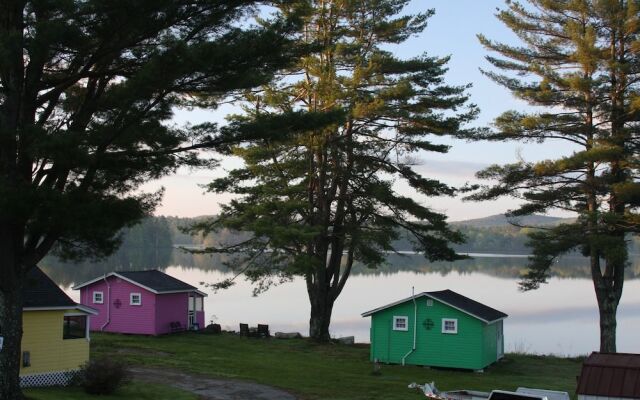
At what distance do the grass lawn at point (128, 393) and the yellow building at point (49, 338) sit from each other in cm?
113

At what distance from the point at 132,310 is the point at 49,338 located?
14558mm

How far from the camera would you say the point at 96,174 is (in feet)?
52.2

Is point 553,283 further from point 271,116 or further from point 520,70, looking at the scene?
point 271,116

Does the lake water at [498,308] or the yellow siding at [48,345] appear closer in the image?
the yellow siding at [48,345]

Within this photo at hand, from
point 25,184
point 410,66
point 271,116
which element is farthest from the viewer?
point 410,66

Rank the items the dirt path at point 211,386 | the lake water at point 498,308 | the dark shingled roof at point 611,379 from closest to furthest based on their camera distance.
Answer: the dark shingled roof at point 611,379, the dirt path at point 211,386, the lake water at point 498,308

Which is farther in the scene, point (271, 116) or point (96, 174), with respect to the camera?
point (271, 116)

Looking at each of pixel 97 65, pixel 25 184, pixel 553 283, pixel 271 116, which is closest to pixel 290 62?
pixel 271 116

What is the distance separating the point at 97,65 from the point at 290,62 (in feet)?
14.7

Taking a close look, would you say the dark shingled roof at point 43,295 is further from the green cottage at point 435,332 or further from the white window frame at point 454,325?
the white window frame at point 454,325

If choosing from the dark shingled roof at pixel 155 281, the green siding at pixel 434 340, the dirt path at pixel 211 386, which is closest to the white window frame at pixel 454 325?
the green siding at pixel 434 340

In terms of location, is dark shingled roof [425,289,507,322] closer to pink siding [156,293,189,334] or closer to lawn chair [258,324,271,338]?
lawn chair [258,324,271,338]

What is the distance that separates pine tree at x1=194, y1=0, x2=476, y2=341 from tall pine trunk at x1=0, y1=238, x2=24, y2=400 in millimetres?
15893

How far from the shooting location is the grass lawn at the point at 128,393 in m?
17.5
